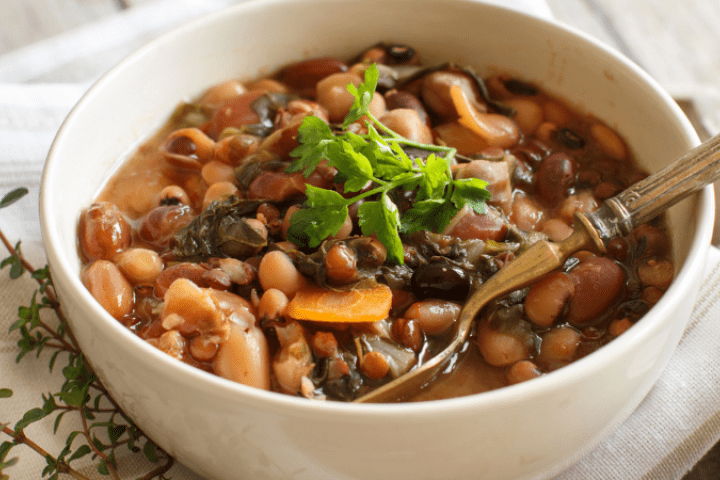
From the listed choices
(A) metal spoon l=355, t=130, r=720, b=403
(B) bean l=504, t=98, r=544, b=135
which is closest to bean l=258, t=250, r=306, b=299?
(A) metal spoon l=355, t=130, r=720, b=403

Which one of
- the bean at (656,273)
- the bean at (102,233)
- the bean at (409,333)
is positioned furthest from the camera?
the bean at (102,233)

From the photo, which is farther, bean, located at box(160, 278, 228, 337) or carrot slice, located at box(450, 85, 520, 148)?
carrot slice, located at box(450, 85, 520, 148)

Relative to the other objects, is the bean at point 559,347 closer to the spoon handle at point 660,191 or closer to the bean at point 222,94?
the spoon handle at point 660,191

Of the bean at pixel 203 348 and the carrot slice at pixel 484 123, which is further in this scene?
the carrot slice at pixel 484 123

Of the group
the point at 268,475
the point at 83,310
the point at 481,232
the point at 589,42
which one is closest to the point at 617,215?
the point at 481,232

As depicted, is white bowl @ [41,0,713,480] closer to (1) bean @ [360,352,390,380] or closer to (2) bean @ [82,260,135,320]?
(2) bean @ [82,260,135,320]

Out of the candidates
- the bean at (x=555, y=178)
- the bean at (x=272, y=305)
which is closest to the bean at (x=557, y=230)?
the bean at (x=555, y=178)
